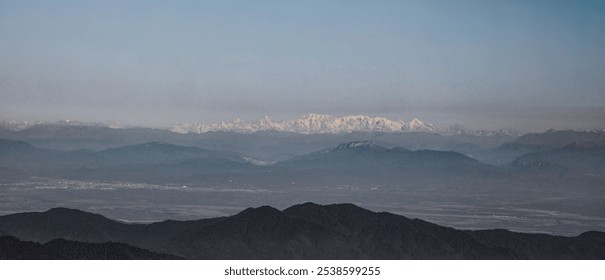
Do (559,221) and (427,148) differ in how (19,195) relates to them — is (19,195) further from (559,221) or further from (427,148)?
(559,221)

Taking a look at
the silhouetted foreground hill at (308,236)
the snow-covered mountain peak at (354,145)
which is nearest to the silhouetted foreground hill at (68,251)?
the silhouetted foreground hill at (308,236)

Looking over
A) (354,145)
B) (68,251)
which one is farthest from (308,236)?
(68,251)

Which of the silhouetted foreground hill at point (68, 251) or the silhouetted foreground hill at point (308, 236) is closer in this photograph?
the silhouetted foreground hill at point (68, 251)

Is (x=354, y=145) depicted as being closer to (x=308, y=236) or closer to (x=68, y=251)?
(x=308, y=236)

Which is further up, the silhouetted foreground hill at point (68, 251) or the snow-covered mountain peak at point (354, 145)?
the snow-covered mountain peak at point (354, 145)

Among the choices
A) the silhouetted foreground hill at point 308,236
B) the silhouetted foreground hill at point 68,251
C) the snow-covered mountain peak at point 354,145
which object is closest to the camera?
the silhouetted foreground hill at point 68,251

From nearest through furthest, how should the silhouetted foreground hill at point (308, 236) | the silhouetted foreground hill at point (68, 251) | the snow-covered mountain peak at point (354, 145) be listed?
the silhouetted foreground hill at point (68, 251) < the silhouetted foreground hill at point (308, 236) < the snow-covered mountain peak at point (354, 145)

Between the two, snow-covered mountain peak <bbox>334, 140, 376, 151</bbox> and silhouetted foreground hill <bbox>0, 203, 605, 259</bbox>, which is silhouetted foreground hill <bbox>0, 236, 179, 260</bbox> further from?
snow-covered mountain peak <bbox>334, 140, 376, 151</bbox>

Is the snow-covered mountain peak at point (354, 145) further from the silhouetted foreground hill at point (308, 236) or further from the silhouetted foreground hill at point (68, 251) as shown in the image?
the silhouetted foreground hill at point (68, 251)
